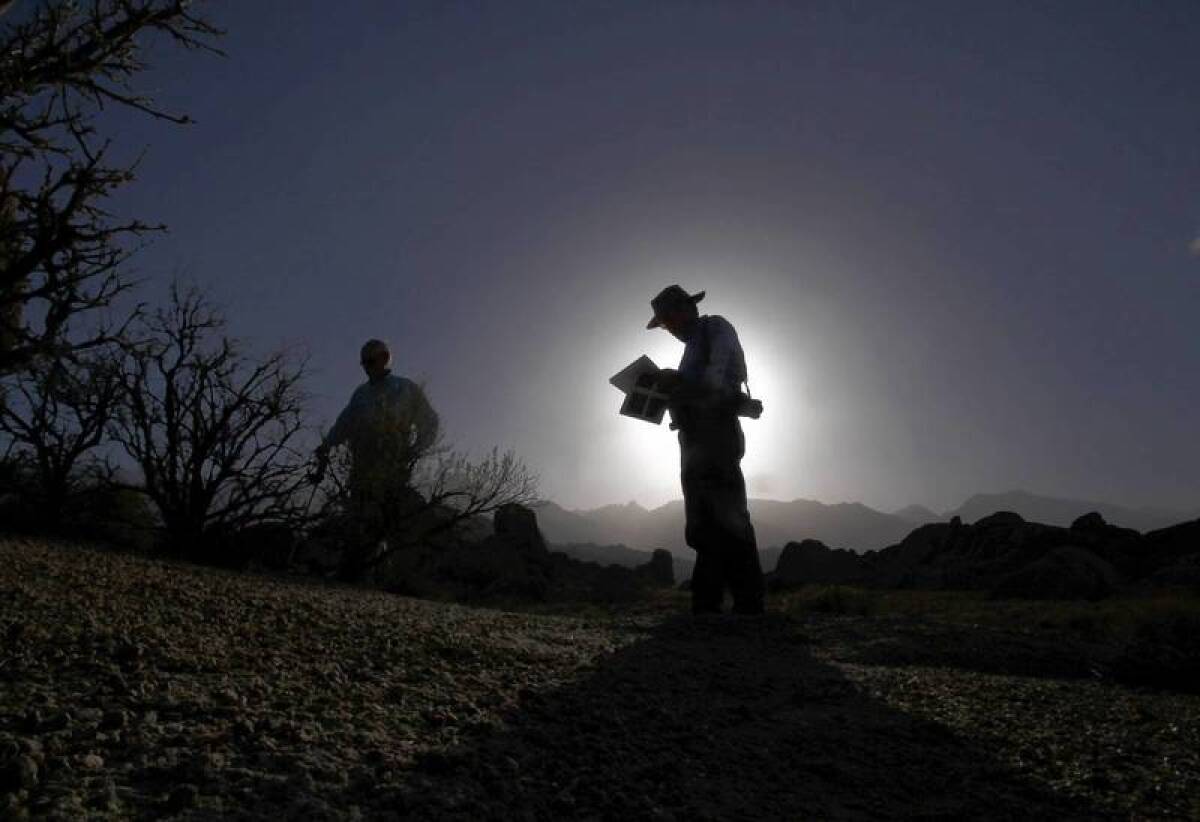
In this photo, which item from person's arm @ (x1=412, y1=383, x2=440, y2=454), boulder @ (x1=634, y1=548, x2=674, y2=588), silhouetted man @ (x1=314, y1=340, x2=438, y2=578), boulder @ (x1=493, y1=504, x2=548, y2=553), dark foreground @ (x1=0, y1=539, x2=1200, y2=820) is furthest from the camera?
boulder @ (x1=634, y1=548, x2=674, y2=588)

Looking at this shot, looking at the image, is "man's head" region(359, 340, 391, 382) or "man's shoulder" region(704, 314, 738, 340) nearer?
"man's shoulder" region(704, 314, 738, 340)

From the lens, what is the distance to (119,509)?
6098 mm

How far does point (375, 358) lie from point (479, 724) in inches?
226

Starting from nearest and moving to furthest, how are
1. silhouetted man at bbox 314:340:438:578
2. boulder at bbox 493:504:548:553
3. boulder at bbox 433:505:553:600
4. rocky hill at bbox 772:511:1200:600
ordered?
silhouetted man at bbox 314:340:438:578, boulder at bbox 433:505:553:600, rocky hill at bbox 772:511:1200:600, boulder at bbox 493:504:548:553

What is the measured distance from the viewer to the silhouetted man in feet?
21.7

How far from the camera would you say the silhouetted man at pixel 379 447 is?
→ 6625 millimetres

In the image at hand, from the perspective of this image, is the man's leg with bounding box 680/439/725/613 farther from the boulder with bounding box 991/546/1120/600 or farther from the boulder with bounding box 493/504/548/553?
the boulder with bounding box 493/504/548/553

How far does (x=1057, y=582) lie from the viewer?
14.8 metres

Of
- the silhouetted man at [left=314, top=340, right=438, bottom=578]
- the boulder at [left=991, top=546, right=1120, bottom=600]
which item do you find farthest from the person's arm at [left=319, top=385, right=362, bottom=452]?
the boulder at [left=991, top=546, right=1120, bottom=600]

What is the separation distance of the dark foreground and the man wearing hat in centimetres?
A: 183

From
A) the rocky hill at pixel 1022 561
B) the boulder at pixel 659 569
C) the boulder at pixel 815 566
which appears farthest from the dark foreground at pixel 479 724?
the boulder at pixel 659 569

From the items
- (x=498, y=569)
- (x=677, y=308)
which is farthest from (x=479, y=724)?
(x=498, y=569)

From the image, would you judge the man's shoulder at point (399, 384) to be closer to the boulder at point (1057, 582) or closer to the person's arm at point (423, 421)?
the person's arm at point (423, 421)

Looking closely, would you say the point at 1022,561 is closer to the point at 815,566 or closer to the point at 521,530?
the point at 815,566
